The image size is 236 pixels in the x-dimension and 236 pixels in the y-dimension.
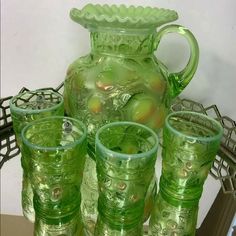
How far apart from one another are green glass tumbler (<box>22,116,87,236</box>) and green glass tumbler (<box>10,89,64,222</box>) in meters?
0.04

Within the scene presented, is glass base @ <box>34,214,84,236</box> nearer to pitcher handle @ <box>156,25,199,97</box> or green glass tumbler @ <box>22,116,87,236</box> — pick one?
green glass tumbler @ <box>22,116,87,236</box>

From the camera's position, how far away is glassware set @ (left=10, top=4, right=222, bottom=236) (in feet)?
1.24

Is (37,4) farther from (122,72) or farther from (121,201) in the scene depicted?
(121,201)

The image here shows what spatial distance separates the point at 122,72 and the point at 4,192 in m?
0.41

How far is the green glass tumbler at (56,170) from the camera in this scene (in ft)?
1.21

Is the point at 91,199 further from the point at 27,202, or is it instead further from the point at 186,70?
the point at 186,70

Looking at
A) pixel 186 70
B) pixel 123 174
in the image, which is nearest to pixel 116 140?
pixel 123 174

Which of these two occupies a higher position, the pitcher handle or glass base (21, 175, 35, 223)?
the pitcher handle

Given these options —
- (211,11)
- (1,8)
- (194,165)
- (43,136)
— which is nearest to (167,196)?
(194,165)

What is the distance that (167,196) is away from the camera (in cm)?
45

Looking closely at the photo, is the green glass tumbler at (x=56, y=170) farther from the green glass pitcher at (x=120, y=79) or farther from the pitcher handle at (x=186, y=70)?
the pitcher handle at (x=186, y=70)

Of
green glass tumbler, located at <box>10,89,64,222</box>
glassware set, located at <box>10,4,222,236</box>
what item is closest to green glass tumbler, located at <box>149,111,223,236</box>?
glassware set, located at <box>10,4,222,236</box>

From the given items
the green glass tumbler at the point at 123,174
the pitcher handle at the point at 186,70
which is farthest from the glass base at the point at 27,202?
the pitcher handle at the point at 186,70

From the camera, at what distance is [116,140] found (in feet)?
1.33
